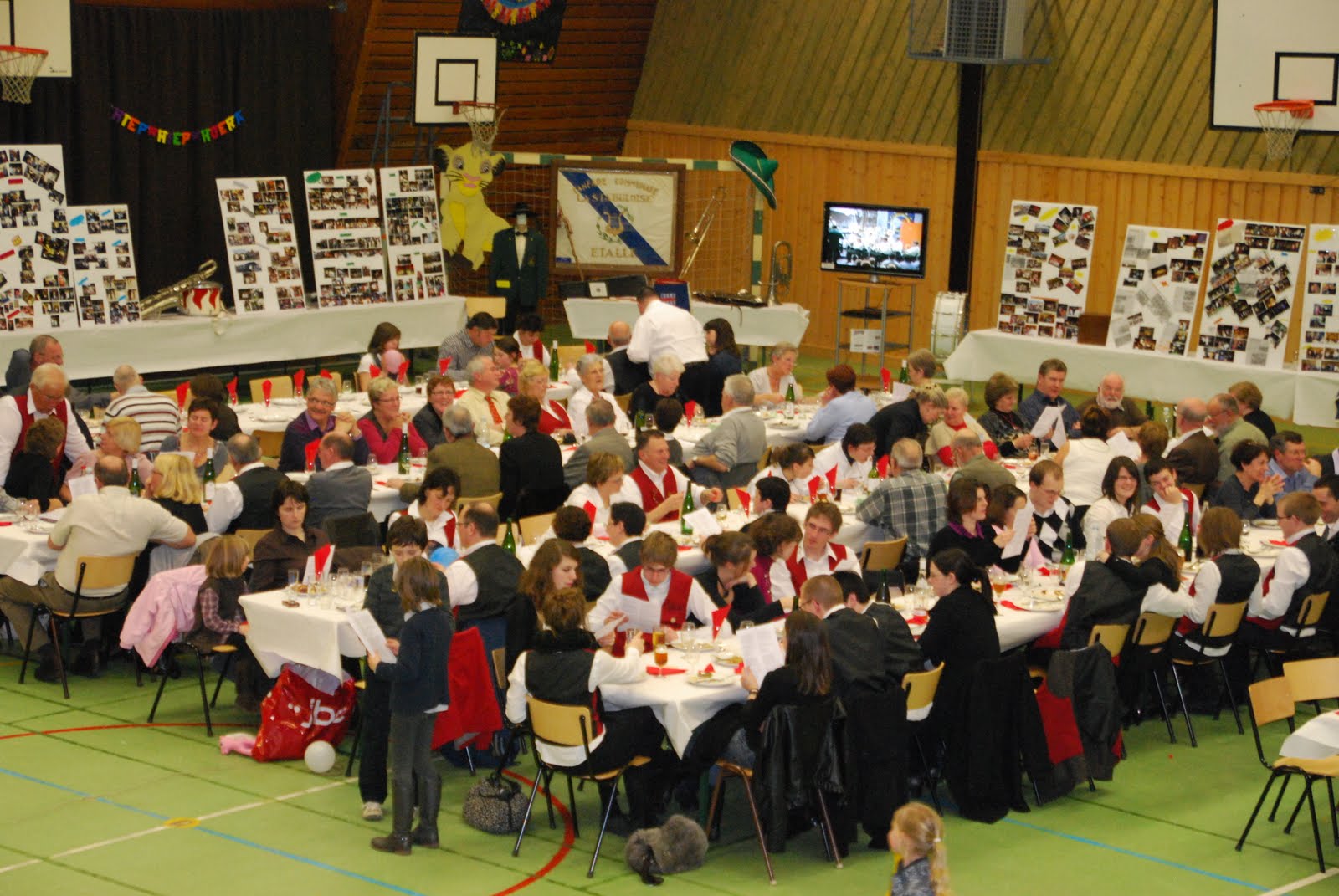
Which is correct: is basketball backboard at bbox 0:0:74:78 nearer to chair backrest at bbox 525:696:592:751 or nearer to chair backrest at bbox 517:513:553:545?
chair backrest at bbox 517:513:553:545

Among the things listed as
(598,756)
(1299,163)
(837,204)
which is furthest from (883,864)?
(837,204)

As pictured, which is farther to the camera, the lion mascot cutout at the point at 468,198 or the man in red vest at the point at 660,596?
the lion mascot cutout at the point at 468,198

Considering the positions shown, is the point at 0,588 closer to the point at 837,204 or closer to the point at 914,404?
the point at 914,404

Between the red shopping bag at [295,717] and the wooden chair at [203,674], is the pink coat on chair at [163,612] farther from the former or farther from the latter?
the red shopping bag at [295,717]

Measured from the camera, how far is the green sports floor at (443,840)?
785 centimetres

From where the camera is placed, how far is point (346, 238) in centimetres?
1859

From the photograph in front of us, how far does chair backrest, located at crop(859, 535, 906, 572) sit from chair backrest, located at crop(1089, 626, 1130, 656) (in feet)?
5.12

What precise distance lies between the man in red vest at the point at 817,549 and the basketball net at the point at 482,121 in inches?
439

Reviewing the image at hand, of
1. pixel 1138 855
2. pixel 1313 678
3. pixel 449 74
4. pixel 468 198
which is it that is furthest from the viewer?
pixel 468 198

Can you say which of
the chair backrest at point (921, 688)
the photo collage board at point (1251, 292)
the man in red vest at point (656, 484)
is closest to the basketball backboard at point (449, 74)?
the photo collage board at point (1251, 292)

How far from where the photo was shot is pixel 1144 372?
56.4 feet

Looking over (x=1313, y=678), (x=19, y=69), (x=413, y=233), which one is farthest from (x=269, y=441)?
(x=1313, y=678)

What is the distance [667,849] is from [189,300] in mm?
11173

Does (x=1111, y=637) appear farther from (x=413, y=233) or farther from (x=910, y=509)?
(x=413, y=233)
